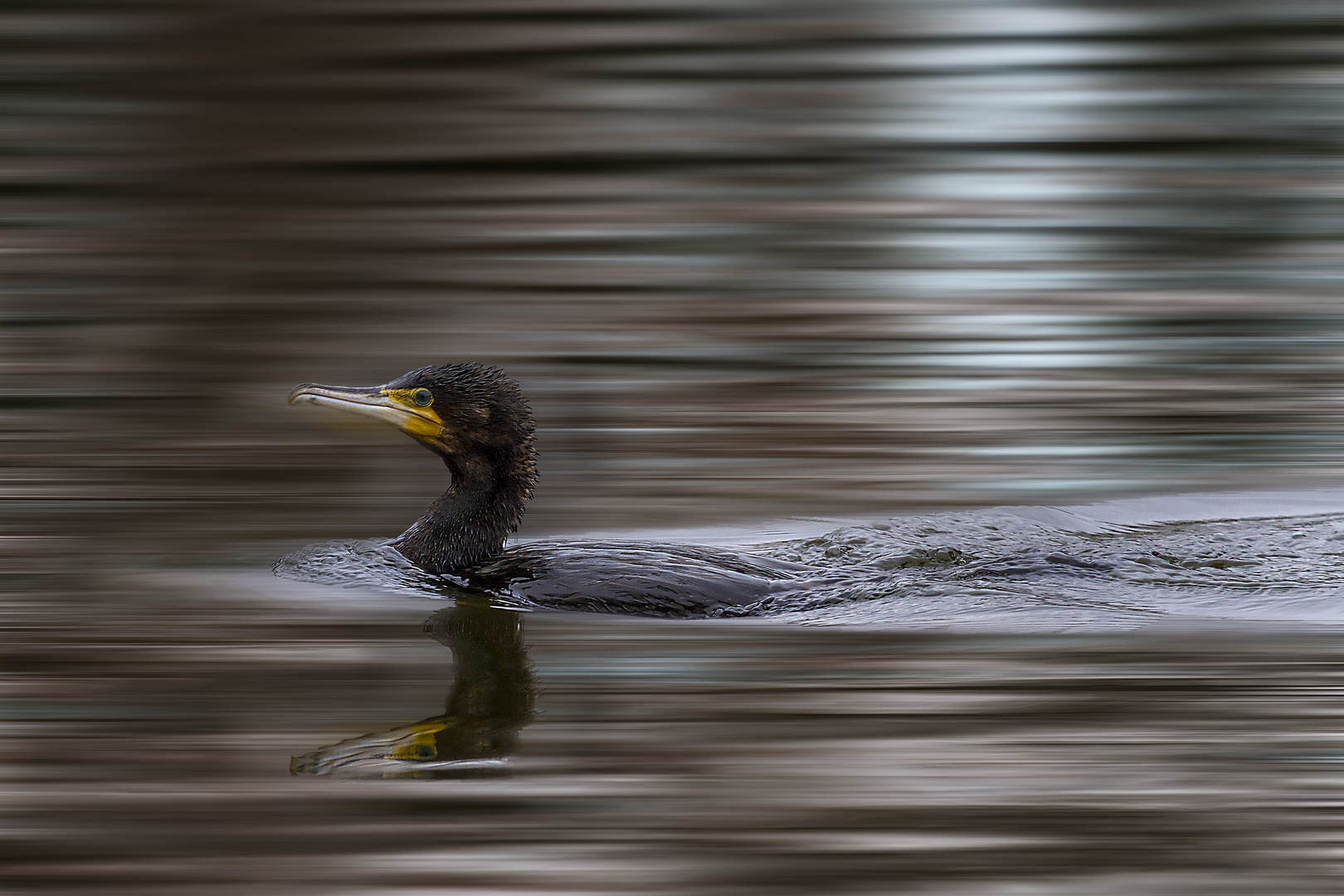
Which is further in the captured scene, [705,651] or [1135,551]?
[1135,551]

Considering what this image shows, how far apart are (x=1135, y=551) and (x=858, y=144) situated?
7.35 m

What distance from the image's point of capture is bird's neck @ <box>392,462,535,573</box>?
257 inches

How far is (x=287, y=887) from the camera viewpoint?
3461 millimetres

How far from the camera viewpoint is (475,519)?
6.55 meters

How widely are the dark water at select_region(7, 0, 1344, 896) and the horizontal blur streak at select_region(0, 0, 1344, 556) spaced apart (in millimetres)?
42

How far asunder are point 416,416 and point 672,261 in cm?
485

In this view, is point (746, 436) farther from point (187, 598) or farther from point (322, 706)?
point (322, 706)

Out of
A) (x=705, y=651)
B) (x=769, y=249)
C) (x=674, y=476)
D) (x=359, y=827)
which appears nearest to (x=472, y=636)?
(x=705, y=651)

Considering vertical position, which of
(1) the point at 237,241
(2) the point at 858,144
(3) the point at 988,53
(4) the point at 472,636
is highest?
(3) the point at 988,53

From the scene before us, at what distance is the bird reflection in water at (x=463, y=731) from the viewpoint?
13.6ft

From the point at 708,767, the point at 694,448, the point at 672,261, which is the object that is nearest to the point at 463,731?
the point at 708,767

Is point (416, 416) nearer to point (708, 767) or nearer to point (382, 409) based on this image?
point (382, 409)

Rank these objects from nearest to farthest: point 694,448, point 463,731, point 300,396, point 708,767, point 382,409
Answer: point 708,767
point 463,731
point 300,396
point 382,409
point 694,448

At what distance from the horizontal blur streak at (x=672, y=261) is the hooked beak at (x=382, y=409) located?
89 centimetres
